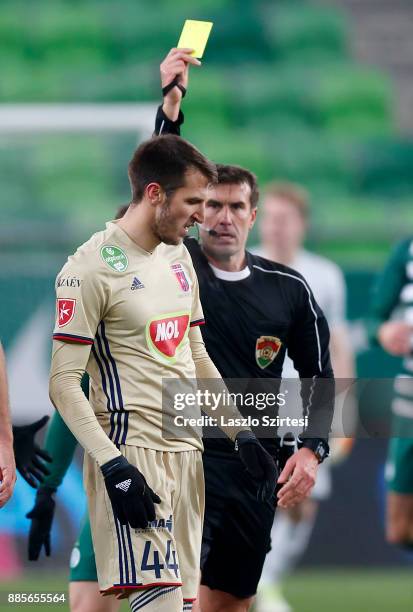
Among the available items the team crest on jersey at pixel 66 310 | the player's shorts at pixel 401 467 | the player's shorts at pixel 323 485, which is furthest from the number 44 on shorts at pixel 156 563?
the player's shorts at pixel 323 485

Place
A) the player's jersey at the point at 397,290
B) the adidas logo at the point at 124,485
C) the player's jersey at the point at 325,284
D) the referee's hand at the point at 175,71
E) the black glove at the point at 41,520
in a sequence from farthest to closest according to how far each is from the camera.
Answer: the player's jersey at the point at 325,284 → the player's jersey at the point at 397,290 → the black glove at the point at 41,520 → the referee's hand at the point at 175,71 → the adidas logo at the point at 124,485

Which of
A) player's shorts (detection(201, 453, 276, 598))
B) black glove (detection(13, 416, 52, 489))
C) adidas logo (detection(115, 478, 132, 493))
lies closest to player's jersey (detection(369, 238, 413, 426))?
player's shorts (detection(201, 453, 276, 598))

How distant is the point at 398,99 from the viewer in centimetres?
1266

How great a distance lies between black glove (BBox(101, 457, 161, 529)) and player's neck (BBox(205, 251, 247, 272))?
123 centimetres

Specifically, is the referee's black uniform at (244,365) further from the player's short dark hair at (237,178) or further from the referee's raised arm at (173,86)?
the player's short dark hair at (237,178)

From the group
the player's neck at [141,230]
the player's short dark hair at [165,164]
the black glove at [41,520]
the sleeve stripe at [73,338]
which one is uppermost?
the player's short dark hair at [165,164]

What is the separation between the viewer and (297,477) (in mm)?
4051

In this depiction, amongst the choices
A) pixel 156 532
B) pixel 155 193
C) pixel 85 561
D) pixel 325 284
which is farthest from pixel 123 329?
pixel 325 284

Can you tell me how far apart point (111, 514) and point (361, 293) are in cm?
460

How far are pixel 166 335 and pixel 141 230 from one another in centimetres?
32

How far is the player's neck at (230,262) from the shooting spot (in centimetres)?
442

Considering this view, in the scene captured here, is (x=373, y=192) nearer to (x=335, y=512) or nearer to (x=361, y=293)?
(x=361, y=293)

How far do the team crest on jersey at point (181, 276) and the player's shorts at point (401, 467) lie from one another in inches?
132

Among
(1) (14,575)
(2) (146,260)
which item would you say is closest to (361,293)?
(1) (14,575)
